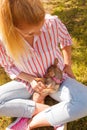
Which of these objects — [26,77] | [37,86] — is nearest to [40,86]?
[37,86]

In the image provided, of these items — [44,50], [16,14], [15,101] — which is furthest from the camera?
[15,101]

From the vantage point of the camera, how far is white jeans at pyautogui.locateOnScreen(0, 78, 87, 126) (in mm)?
2293

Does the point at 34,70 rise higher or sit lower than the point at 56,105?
higher

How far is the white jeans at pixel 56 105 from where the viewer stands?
229 cm

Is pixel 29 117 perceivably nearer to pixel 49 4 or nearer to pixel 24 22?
pixel 24 22

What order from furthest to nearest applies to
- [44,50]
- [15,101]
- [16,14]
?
[15,101]
[44,50]
[16,14]

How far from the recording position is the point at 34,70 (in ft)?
7.79

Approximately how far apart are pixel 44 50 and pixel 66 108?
418 millimetres

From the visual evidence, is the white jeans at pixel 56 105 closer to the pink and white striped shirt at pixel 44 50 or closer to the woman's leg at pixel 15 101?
the woman's leg at pixel 15 101

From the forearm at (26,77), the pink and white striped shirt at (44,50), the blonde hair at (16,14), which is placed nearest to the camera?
the blonde hair at (16,14)

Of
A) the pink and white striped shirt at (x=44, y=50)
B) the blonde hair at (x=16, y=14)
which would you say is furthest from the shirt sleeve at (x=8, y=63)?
the blonde hair at (x=16, y=14)

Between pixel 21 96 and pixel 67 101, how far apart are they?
0.38 metres

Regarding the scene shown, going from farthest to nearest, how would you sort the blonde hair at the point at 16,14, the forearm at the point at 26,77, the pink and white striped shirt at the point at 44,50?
the forearm at the point at 26,77, the pink and white striped shirt at the point at 44,50, the blonde hair at the point at 16,14

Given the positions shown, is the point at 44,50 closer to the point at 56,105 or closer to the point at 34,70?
the point at 34,70
